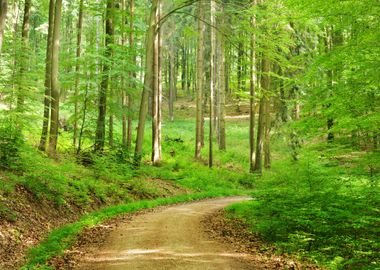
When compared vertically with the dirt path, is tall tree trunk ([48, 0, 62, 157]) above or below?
above

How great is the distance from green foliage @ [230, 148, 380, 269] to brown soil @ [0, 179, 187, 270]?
5457 mm

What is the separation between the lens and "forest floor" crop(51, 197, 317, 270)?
676 centimetres

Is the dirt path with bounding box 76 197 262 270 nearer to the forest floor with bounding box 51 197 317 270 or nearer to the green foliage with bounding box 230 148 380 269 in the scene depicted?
the forest floor with bounding box 51 197 317 270

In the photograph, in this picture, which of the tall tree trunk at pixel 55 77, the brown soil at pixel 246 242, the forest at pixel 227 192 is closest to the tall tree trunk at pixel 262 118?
the forest at pixel 227 192

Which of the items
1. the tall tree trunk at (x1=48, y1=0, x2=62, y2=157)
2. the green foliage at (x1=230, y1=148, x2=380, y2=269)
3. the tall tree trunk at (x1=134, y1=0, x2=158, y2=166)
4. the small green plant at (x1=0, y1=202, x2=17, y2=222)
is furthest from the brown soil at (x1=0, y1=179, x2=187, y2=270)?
→ the tall tree trunk at (x1=134, y1=0, x2=158, y2=166)

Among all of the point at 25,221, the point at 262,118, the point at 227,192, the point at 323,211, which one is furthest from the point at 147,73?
the point at 323,211

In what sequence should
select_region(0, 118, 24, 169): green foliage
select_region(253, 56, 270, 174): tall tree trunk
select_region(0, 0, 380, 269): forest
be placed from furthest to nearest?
select_region(253, 56, 270, 174): tall tree trunk < select_region(0, 118, 24, 169): green foliage < select_region(0, 0, 380, 269): forest

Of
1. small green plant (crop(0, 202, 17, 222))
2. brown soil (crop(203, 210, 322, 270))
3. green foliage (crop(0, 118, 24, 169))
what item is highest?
green foliage (crop(0, 118, 24, 169))

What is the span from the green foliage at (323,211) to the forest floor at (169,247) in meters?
0.65

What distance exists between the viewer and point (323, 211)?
809 cm

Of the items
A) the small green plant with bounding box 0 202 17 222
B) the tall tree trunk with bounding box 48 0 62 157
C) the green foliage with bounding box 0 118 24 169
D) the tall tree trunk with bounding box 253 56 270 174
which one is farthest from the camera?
the tall tree trunk with bounding box 253 56 270 174

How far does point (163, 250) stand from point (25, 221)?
3.94m

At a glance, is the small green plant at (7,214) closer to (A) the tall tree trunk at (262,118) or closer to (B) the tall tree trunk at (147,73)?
(B) the tall tree trunk at (147,73)

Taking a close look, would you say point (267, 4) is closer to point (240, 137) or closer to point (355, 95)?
point (355, 95)
